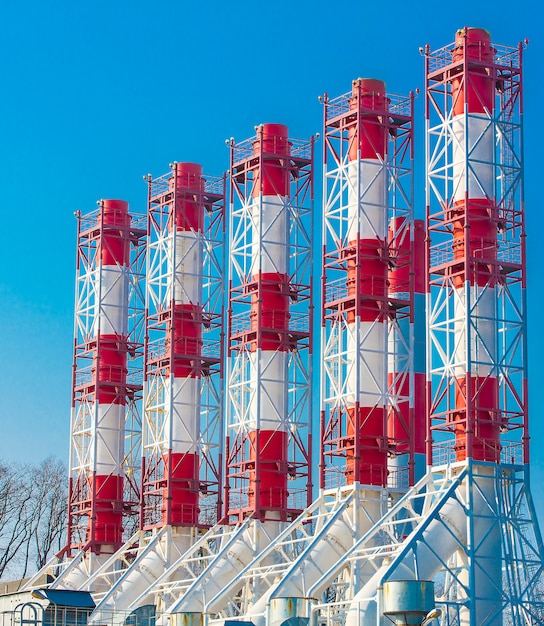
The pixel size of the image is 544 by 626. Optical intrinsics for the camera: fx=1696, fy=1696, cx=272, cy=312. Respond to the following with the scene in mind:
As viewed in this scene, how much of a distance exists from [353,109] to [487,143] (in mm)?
9725

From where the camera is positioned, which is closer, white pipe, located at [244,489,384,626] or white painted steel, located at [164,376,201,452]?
white pipe, located at [244,489,384,626]

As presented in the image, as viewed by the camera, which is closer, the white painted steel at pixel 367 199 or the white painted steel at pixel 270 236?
the white painted steel at pixel 367 199

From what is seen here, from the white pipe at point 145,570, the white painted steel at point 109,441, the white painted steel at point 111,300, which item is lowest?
the white pipe at point 145,570

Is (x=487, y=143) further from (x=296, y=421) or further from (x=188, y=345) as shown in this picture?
(x=188, y=345)

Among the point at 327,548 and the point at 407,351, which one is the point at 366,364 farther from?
the point at 327,548

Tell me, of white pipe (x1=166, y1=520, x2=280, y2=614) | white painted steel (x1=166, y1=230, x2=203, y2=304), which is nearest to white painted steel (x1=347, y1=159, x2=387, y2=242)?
white pipe (x1=166, y1=520, x2=280, y2=614)

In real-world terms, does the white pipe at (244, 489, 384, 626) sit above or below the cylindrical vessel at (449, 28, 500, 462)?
below

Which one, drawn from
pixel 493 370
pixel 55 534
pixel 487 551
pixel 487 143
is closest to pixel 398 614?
pixel 487 551

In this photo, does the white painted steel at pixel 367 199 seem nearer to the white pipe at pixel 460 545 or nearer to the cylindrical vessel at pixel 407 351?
the cylindrical vessel at pixel 407 351

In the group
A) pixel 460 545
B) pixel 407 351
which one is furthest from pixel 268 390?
pixel 460 545

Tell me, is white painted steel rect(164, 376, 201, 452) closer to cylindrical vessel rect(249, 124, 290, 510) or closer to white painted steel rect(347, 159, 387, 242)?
cylindrical vessel rect(249, 124, 290, 510)

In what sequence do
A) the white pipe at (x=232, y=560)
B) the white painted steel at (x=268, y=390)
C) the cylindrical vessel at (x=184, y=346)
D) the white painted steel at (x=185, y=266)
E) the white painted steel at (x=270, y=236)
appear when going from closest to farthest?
the white pipe at (x=232, y=560), the white painted steel at (x=268, y=390), the white painted steel at (x=270, y=236), the cylindrical vessel at (x=184, y=346), the white painted steel at (x=185, y=266)

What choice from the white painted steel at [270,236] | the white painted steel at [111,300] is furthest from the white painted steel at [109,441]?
the white painted steel at [270,236]

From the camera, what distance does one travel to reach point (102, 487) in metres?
104
